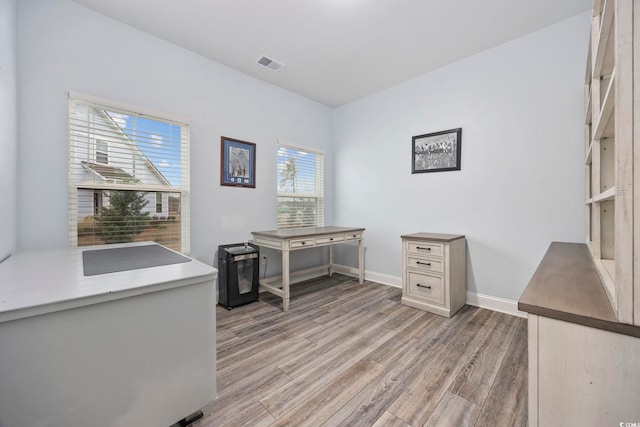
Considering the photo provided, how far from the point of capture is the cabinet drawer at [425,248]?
2.67m

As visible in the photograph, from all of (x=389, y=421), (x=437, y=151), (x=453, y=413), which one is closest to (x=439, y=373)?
(x=453, y=413)

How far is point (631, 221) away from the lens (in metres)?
0.72

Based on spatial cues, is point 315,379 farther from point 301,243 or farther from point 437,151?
point 437,151

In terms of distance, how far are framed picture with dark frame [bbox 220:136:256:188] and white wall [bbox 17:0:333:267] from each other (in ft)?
0.24

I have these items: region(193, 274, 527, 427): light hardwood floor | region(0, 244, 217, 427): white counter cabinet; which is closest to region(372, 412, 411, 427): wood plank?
region(193, 274, 527, 427): light hardwood floor

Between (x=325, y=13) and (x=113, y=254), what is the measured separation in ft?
8.49

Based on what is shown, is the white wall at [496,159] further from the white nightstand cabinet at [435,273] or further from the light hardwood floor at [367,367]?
the light hardwood floor at [367,367]

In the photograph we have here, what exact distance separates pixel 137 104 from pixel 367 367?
3.09 m

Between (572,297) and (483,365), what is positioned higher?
(572,297)

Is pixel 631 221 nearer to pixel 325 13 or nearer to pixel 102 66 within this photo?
pixel 325 13

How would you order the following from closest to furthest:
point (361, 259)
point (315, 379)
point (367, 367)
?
point (315, 379) < point (367, 367) < point (361, 259)

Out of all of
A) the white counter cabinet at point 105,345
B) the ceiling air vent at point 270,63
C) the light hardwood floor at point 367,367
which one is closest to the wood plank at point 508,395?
the light hardwood floor at point 367,367

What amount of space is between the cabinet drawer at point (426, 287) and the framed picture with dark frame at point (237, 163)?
7.59ft

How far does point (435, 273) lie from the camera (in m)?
2.69
